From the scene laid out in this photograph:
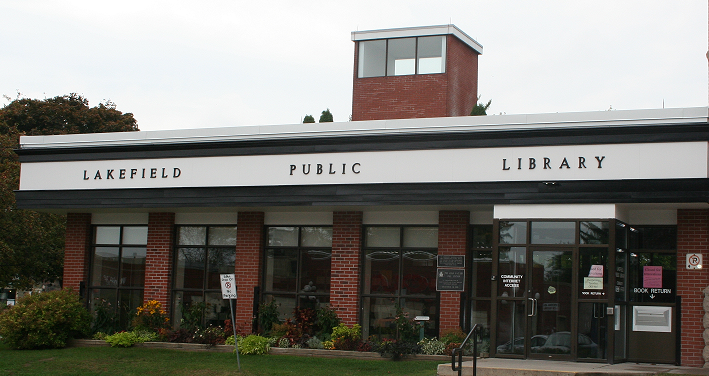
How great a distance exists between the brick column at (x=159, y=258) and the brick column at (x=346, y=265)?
4656mm

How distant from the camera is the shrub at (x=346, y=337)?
56.8 ft

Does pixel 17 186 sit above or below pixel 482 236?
above

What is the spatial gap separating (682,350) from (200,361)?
10097 mm

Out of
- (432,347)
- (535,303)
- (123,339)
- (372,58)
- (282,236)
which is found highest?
(372,58)

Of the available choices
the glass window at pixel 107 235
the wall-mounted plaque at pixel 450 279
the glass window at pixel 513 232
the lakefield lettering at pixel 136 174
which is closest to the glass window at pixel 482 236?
the wall-mounted plaque at pixel 450 279

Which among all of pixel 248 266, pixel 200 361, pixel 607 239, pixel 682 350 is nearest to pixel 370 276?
pixel 248 266

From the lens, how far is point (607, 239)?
49.5ft

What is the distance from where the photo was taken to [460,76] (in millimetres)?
23125

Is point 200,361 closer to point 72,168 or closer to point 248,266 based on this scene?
point 248,266

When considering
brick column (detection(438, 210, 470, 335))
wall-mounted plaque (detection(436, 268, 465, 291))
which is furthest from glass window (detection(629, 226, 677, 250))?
wall-mounted plaque (detection(436, 268, 465, 291))

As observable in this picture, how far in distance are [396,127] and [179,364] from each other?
274 inches

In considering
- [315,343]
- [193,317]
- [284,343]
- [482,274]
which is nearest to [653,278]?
[482,274]

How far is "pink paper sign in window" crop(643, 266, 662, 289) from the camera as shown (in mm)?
16078

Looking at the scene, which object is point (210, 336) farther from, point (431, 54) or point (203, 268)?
point (431, 54)
